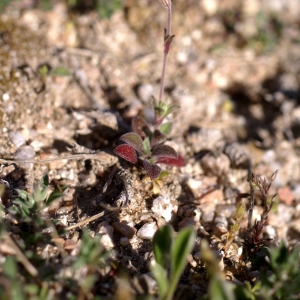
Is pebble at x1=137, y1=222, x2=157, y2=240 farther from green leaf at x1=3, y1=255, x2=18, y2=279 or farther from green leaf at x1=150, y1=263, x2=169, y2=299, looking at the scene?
green leaf at x1=3, y1=255, x2=18, y2=279

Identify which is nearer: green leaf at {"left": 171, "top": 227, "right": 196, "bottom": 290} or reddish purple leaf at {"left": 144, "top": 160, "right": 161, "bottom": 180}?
green leaf at {"left": 171, "top": 227, "right": 196, "bottom": 290}

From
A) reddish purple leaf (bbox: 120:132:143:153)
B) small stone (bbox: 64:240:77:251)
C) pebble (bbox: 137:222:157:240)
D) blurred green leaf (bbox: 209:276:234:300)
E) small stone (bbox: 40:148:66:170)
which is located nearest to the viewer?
blurred green leaf (bbox: 209:276:234:300)

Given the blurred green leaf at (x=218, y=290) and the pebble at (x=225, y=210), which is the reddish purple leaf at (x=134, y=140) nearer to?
the pebble at (x=225, y=210)

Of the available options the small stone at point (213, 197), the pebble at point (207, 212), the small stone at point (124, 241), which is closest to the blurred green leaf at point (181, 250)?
the small stone at point (124, 241)

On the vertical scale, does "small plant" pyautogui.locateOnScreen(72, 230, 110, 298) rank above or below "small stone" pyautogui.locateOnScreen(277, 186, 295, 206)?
above

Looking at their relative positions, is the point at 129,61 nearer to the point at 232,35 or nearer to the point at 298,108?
the point at 232,35

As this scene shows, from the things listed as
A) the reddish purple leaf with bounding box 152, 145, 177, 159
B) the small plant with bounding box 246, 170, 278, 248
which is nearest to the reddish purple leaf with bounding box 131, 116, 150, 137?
the reddish purple leaf with bounding box 152, 145, 177, 159
